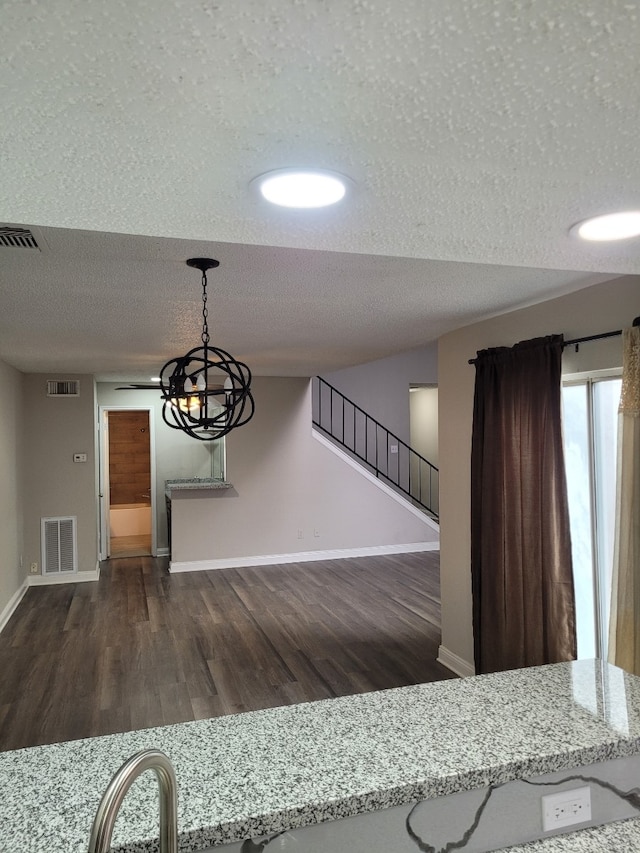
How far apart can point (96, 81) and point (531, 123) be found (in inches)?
24.5

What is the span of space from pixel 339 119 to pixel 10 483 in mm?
6172

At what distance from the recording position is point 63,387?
731 cm

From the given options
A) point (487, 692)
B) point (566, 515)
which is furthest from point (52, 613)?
point (487, 692)

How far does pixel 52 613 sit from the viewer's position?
6.07 m

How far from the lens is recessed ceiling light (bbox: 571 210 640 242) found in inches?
54.4

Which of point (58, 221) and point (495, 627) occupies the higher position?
point (58, 221)

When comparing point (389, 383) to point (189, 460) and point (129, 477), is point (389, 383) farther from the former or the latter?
point (129, 477)

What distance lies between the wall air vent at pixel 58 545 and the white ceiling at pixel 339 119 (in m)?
6.55

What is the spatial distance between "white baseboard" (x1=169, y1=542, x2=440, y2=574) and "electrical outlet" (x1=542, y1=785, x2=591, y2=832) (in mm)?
6925

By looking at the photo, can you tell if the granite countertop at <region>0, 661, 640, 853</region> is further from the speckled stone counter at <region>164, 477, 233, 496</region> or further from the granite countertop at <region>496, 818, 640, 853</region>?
the speckled stone counter at <region>164, 477, 233, 496</region>

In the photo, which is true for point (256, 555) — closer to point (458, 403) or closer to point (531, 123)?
point (458, 403)

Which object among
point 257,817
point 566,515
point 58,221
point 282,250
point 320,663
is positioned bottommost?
point 320,663

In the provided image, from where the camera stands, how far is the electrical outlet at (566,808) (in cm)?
129

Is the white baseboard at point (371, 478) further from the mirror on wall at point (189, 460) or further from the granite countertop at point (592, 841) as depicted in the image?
the granite countertop at point (592, 841)
